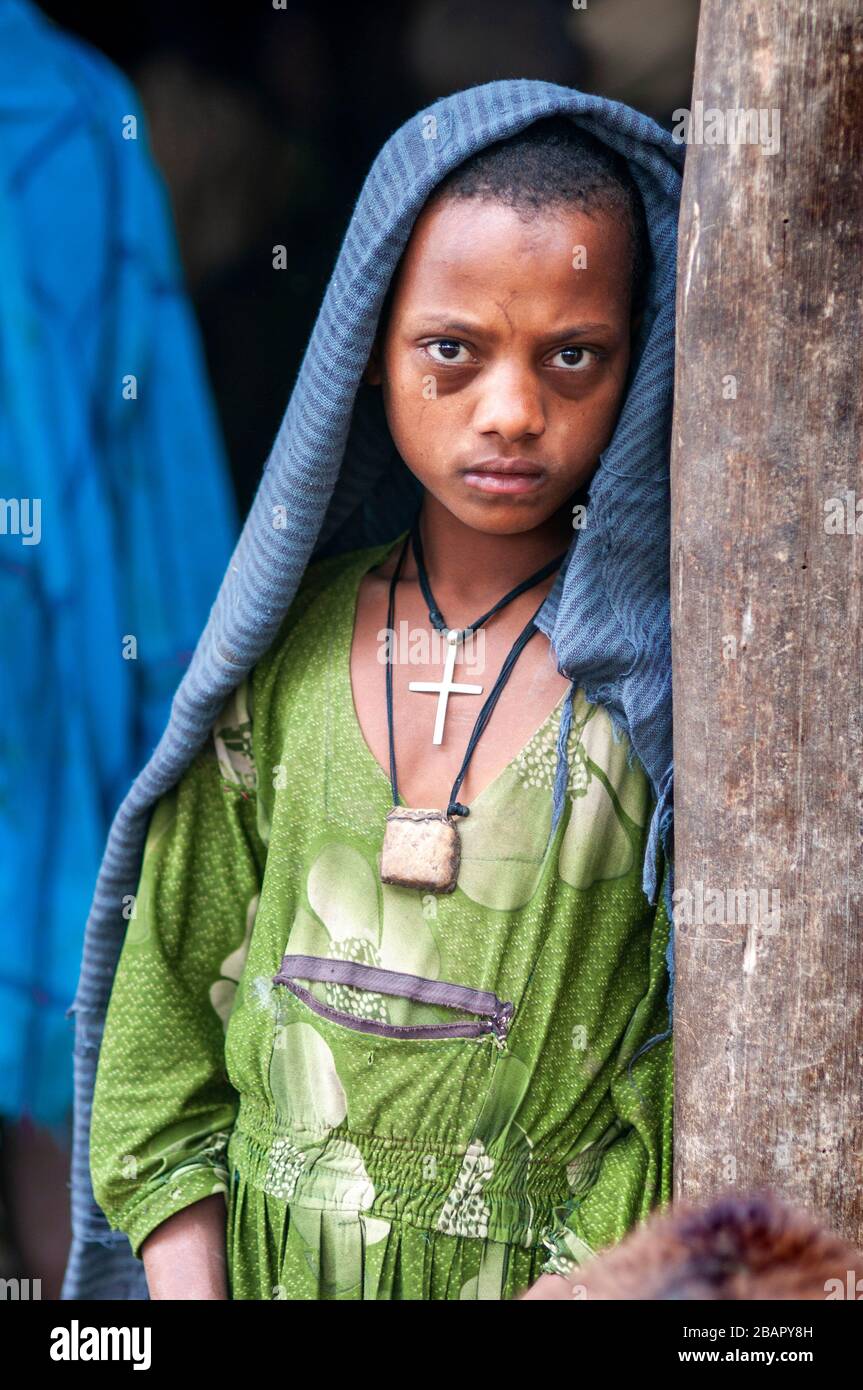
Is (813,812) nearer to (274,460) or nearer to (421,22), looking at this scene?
(274,460)

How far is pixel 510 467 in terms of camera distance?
4.40ft

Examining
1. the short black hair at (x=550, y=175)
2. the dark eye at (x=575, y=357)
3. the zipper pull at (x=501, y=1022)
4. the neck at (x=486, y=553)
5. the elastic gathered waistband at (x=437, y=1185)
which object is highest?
the short black hair at (x=550, y=175)

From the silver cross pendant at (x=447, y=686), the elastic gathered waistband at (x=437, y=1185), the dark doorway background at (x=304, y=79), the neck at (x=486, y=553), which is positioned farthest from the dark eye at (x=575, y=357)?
the dark doorway background at (x=304, y=79)

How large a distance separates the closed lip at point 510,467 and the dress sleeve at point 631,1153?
1.51 ft

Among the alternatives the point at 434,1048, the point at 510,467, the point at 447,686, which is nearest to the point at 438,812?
the point at 447,686

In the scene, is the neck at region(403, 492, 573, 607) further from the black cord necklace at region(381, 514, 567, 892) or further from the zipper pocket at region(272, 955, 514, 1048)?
the zipper pocket at region(272, 955, 514, 1048)

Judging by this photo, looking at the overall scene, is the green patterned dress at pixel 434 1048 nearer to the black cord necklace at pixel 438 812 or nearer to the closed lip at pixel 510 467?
the black cord necklace at pixel 438 812

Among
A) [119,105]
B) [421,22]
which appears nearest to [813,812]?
[421,22]

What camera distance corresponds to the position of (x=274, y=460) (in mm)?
1513

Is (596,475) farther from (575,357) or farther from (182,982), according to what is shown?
(182,982)

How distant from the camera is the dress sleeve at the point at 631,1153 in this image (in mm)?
1357

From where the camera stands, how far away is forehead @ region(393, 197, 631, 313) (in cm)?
129

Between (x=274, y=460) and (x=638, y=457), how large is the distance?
427 mm

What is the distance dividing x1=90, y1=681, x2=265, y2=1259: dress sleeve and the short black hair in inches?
25.5
